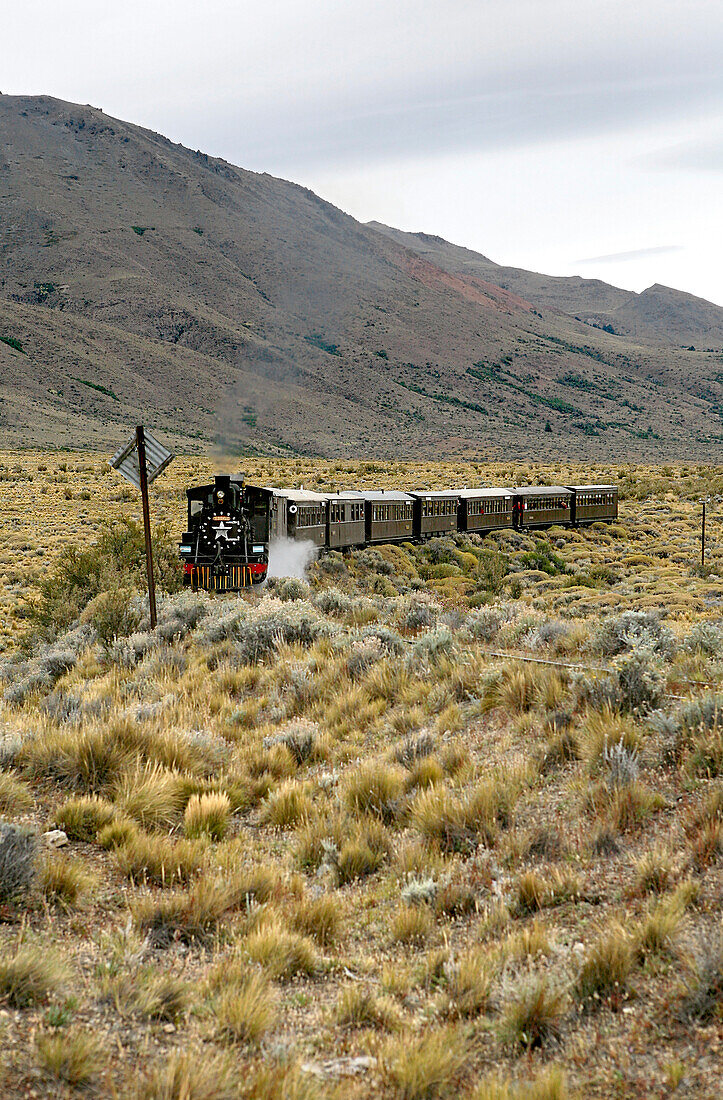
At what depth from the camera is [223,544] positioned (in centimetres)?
2186

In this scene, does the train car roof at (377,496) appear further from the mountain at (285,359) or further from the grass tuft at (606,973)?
the mountain at (285,359)

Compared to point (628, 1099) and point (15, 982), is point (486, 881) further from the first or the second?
point (15, 982)

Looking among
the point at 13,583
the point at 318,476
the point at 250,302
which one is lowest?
the point at 13,583

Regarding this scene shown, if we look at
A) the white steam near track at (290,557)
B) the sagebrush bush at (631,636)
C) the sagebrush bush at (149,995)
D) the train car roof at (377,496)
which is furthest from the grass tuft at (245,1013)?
the train car roof at (377,496)

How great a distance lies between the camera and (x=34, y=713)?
996cm

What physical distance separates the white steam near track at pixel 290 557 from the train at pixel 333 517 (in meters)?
0.27

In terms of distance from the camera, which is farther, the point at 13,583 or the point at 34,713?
the point at 13,583

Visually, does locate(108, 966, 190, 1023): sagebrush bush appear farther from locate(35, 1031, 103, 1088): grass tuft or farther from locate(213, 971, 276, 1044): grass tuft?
locate(35, 1031, 103, 1088): grass tuft

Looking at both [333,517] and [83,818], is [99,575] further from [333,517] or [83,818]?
[83,818]

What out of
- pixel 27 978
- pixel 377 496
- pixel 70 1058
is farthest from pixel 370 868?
pixel 377 496

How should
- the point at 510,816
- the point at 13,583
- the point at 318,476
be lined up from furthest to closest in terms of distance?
the point at 318,476 → the point at 13,583 → the point at 510,816

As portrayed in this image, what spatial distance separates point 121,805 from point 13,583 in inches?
871

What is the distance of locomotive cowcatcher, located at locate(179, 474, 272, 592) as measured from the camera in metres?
21.7

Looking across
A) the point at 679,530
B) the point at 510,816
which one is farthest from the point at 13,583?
the point at 679,530
